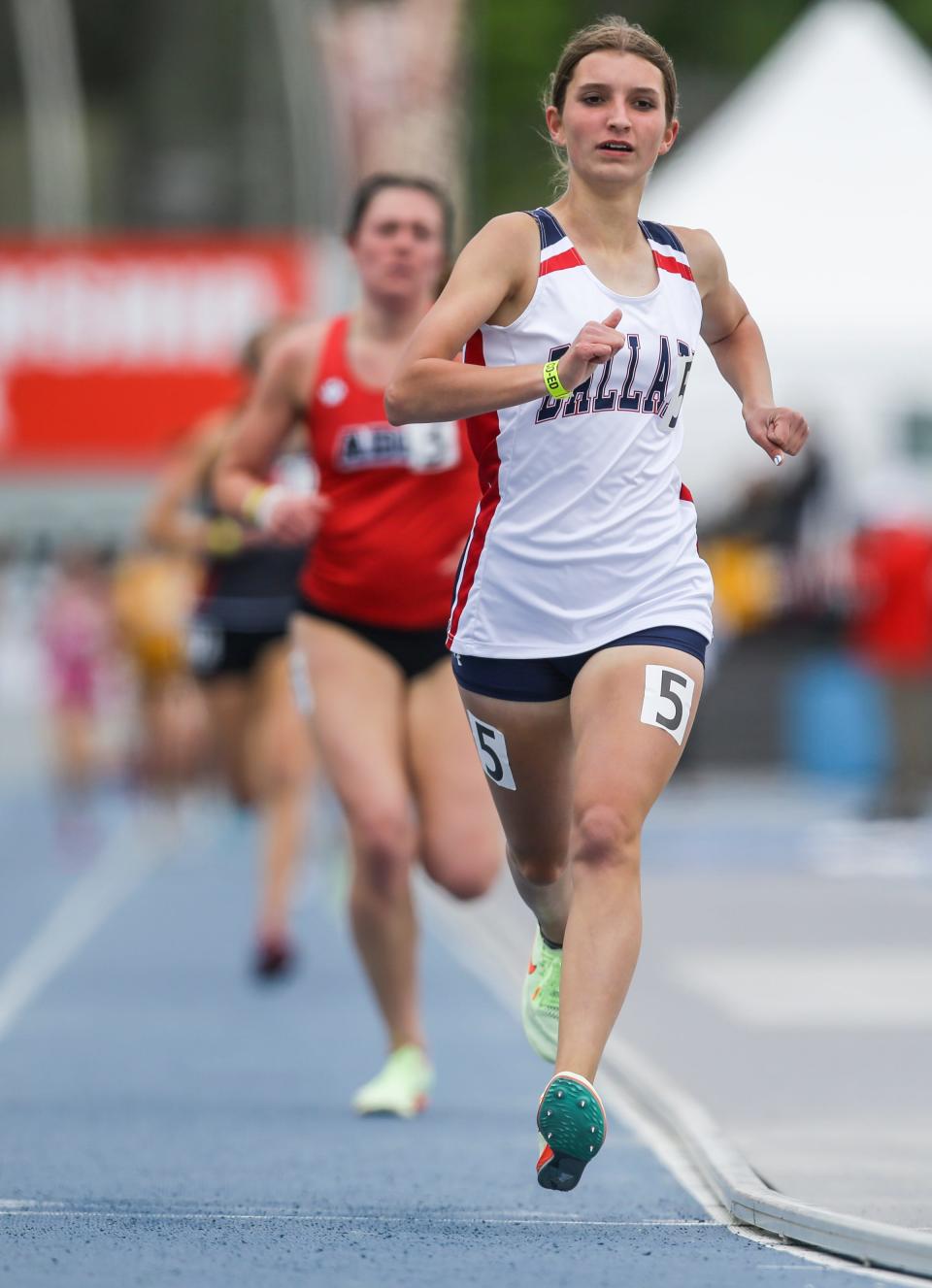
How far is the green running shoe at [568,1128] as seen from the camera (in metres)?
4.46

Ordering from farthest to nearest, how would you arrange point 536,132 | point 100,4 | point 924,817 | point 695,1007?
point 100,4 < point 924,817 < point 695,1007 < point 536,132

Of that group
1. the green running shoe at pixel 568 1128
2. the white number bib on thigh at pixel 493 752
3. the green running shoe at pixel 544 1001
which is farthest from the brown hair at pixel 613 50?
the green running shoe at pixel 568 1128

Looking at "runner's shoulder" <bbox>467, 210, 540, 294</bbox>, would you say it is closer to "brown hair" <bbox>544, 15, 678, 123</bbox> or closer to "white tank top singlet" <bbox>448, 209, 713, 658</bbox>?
"white tank top singlet" <bbox>448, 209, 713, 658</bbox>

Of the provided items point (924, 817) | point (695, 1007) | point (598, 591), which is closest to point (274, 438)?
point (598, 591)

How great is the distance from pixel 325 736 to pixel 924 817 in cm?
1061

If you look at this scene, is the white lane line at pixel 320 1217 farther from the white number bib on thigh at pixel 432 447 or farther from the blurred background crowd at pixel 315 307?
the blurred background crowd at pixel 315 307

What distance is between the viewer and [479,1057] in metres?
7.53

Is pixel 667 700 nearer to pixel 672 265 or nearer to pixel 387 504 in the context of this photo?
pixel 672 265

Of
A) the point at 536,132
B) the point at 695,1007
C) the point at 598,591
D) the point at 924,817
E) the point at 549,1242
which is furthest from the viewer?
the point at 924,817

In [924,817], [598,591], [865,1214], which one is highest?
[598,591]

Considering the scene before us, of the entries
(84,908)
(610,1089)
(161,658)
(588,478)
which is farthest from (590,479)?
(161,658)

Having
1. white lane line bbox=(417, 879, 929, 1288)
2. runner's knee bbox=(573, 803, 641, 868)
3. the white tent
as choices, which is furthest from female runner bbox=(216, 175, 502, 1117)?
the white tent

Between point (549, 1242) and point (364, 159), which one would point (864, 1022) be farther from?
point (364, 159)

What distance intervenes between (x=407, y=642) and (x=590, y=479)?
181 cm
